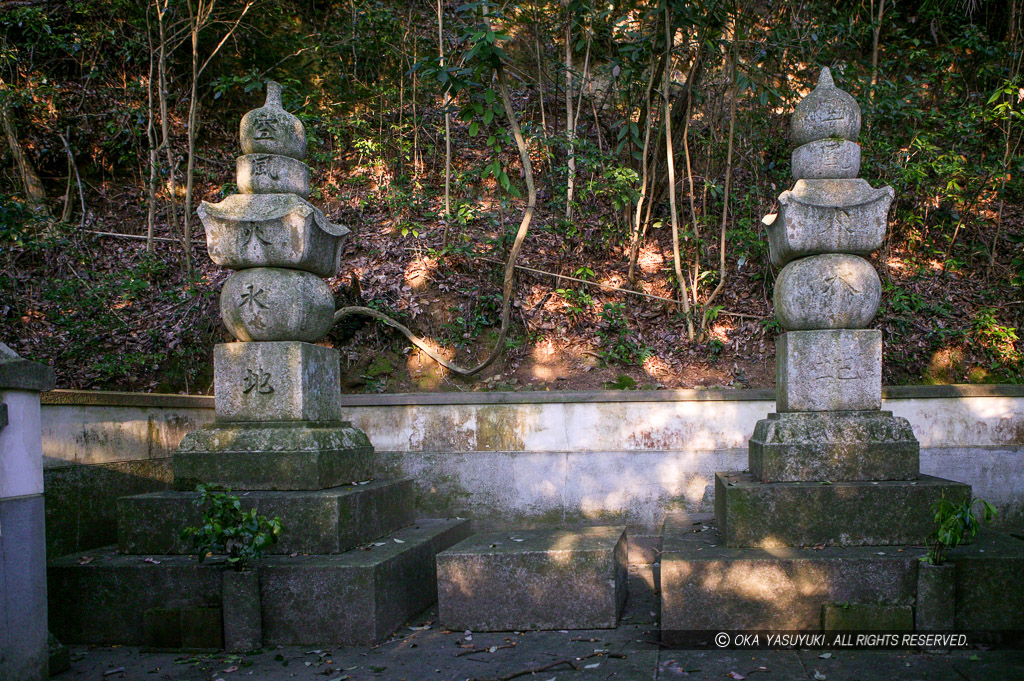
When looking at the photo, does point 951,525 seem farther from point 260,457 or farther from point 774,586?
point 260,457

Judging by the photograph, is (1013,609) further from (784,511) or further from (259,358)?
(259,358)

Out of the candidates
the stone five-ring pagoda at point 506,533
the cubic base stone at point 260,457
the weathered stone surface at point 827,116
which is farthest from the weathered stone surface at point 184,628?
the weathered stone surface at point 827,116

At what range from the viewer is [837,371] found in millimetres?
4332

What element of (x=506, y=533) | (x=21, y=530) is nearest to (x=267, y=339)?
(x=21, y=530)

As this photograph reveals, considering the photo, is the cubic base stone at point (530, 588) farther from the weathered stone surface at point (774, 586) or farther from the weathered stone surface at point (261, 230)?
the weathered stone surface at point (261, 230)

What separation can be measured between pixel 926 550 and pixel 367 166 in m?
8.42

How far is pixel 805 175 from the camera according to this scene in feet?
15.0

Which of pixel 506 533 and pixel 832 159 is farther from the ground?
pixel 832 159

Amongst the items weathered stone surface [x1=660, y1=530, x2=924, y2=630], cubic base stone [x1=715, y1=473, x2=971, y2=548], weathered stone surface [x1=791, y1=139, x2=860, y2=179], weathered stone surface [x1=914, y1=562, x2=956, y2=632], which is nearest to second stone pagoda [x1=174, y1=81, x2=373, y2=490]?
weathered stone surface [x1=660, y1=530, x2=924, y2=630]

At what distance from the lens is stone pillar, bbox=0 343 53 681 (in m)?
3.27

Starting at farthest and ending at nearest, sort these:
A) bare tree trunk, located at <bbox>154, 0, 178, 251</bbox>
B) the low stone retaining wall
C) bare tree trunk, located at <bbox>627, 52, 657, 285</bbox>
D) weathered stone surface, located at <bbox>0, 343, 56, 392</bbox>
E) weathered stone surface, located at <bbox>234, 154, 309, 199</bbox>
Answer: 1. bare tree trunk, located at <bbox>154, 0, 178, 251</bbox>
2. bare tree trunk, located at <bbox>627, 52, 657, 285</bbox>
3. the low stone retaining wall
4. weathered stone surface, located at <bbox>234, 154, 309, 199</bbox>
5. weathered stone surface, located at <bbox>0, 343, 56, 392</bbox>

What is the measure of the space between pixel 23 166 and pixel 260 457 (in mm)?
7509

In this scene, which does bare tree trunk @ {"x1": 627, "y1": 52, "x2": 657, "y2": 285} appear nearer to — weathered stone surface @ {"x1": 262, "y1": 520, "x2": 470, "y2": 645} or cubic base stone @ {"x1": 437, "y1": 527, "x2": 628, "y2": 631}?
cubic base stone @ {"x1": 437, "y1": 527, "x2": 628, "y2": 631}

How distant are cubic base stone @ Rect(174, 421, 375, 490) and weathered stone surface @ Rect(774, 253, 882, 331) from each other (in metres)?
3.18
